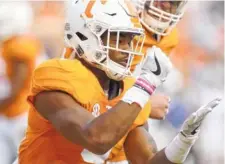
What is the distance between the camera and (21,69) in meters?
4.15

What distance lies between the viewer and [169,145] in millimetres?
2668

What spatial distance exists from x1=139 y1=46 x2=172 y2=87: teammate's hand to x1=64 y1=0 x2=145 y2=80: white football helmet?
185 mm

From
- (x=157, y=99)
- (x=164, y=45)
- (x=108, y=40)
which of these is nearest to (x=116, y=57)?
(x=108, y=40)

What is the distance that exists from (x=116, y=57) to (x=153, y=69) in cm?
24

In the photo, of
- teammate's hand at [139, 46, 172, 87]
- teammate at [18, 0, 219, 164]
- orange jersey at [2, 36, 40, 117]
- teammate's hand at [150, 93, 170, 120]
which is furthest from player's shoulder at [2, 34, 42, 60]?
teammate's hand at [139, 46, 172, 87]

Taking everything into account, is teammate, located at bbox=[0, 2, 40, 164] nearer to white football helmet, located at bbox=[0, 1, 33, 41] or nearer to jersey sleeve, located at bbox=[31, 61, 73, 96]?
Answer: white football helmet, located at bbox=[0, 1, 33, 41]

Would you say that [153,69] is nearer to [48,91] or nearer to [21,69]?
[48,91]

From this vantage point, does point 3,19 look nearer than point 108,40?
No

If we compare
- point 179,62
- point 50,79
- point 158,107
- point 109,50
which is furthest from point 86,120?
point 179,62

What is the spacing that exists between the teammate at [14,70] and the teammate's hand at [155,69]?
1559 millimetres

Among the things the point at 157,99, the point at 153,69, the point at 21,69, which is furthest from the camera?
the point at 21,69

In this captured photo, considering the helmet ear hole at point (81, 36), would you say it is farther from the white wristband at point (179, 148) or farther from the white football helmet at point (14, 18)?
the white football helmet at point (14, 18)

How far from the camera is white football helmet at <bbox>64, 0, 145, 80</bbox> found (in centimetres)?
281

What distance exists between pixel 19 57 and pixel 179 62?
3.44ft
